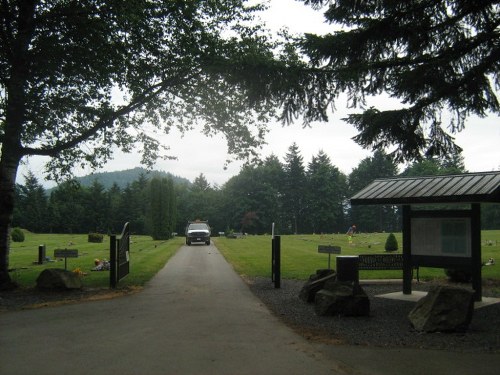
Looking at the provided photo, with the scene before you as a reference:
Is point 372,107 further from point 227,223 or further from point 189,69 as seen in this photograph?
point 227,223

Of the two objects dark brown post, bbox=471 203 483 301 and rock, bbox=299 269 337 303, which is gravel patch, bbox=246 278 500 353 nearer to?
rock, bbox=299 269 337 303

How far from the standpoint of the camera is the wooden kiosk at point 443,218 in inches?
384

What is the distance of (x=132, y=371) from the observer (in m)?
5.30

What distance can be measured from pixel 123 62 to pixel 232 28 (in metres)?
3.64

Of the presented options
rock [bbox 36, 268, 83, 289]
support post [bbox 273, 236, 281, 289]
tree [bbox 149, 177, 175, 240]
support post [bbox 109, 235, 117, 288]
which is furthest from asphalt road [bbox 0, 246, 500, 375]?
tree [bbox 149, 177, 175, 240]

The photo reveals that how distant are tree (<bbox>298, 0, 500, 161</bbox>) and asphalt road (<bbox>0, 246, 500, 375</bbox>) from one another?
5.40 metres

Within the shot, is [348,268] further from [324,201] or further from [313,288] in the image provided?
[324,201]

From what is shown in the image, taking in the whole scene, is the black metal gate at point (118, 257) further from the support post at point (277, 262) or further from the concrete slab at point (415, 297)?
the concrete slab at point (415, 297)

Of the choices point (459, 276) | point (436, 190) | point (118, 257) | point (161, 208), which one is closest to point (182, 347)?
point (436, 190)

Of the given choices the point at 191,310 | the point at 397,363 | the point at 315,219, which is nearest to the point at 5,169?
the point at 191,310

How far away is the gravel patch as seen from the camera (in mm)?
6609

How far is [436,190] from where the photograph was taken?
10297 mm

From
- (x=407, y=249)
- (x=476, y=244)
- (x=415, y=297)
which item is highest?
(x=476, y=244)

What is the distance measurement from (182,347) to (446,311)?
4.35 m
